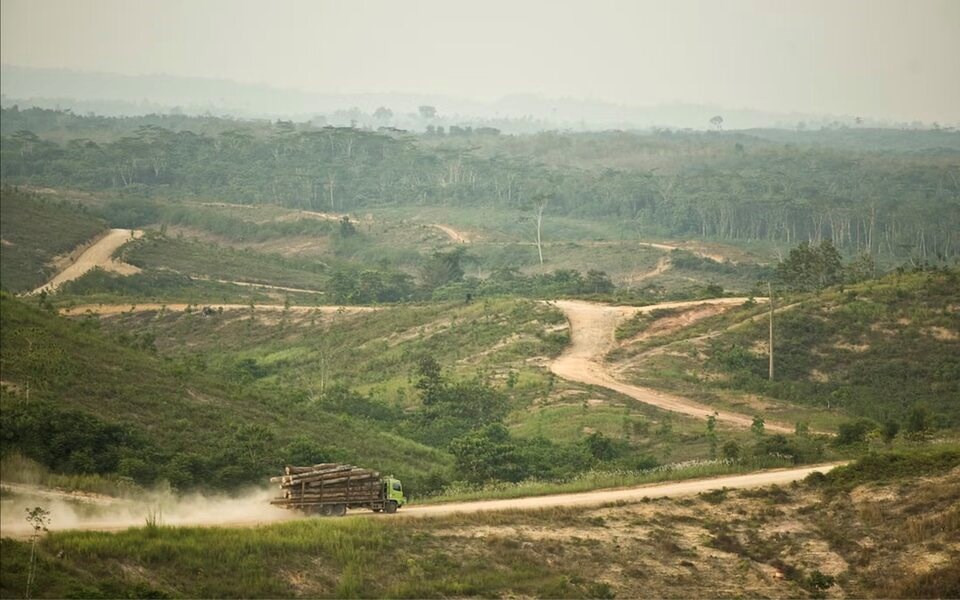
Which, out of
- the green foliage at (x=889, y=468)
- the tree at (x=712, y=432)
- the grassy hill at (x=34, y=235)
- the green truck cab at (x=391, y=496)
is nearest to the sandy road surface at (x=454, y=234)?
the grassy hill at (x=34, y=235)

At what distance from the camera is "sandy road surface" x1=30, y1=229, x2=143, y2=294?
82688 millimetres

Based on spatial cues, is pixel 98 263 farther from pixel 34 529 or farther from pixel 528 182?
pixel 528 182

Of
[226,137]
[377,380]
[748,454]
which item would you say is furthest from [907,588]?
[226,137]

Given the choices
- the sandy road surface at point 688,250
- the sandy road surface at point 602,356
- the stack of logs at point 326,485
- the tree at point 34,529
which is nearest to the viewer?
the tree at point 34,529

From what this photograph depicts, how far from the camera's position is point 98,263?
86875 mm

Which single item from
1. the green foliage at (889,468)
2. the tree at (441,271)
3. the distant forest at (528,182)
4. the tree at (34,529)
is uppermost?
the distant forest at (528,182)

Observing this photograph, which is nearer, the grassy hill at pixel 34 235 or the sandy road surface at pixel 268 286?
the grassy hill at pixel 34 235

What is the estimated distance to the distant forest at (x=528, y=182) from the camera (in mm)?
126375

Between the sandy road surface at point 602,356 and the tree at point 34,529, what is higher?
the tree at point 34,529

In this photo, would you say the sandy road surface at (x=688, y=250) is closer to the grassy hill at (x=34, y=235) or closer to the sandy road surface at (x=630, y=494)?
the grassy hill at (x=34, y=235)

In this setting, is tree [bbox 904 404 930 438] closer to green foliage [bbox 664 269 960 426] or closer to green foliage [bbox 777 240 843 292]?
green foliage [bbox 664 269 960 426]

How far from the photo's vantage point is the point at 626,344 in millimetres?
60688

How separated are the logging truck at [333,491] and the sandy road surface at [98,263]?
179 feet

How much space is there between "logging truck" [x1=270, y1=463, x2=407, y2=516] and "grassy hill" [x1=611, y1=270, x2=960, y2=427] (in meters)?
26.1
